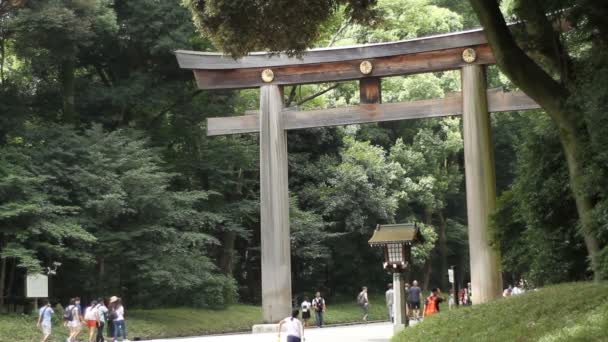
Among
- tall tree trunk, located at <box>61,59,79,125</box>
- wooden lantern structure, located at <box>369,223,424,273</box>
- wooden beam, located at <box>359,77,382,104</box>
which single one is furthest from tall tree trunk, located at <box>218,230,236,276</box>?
wooden lantern structure, located at <box>369,223,424,273</box>

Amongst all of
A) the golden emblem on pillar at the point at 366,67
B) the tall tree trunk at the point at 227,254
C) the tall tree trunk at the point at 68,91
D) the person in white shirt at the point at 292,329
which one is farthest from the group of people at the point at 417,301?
the tall tree trunk at the point at 68,91

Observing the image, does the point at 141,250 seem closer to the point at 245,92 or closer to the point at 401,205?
the point at 245,92

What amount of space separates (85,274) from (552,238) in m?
18.5

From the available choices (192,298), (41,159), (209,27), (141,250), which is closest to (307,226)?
(192,298)

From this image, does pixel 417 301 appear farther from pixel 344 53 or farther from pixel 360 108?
pixel 344 53

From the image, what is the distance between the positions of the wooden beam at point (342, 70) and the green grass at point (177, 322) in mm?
8237

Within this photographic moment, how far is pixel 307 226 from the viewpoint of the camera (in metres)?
36.0

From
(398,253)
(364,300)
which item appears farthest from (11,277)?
(364,300)

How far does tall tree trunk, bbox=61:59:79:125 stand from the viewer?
3194 cm

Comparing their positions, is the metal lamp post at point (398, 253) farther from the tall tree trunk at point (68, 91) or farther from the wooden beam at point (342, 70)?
the tall tree trunk at point (68, 91)

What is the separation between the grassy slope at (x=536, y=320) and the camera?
9.95 m

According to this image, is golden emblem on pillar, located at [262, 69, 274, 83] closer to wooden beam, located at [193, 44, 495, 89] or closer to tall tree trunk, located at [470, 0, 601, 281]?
wooden beam, located at [193, 44, 495, 89]

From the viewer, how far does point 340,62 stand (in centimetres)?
2414

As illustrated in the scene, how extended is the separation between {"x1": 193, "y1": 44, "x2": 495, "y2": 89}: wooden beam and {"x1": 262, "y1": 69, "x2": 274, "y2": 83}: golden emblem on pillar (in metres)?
0.09
